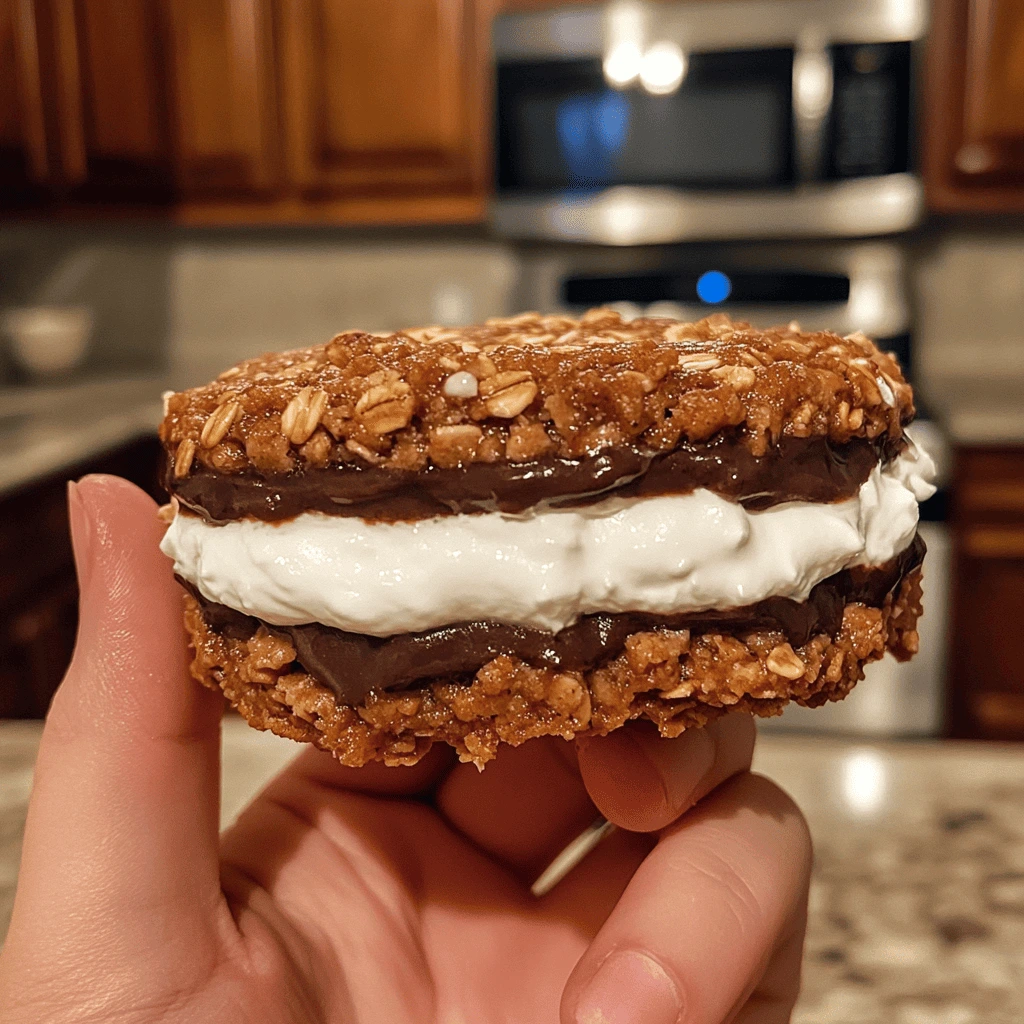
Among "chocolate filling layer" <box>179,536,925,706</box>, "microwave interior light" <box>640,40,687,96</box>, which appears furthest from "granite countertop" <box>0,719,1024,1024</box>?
"microwave interior light" <box>640,40,687,96</box>

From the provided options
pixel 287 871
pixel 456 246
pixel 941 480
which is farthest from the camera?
pixel 456 246

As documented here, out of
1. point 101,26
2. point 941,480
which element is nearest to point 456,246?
point 101,26

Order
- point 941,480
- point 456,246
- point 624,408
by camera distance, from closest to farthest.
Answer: point 624,408 → point 941,480 → point 456,246

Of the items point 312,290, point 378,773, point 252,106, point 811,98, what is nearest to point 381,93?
point 252,106

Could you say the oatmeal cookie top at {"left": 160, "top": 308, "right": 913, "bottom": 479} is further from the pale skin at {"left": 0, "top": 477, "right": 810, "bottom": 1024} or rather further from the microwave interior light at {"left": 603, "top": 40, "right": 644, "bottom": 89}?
the microwave interior light at {"left": 603, "top": 40, "right": 644, "bottom": 89}

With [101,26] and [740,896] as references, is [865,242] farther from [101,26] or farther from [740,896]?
[740,896]

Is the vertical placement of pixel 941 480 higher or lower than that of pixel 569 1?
lower

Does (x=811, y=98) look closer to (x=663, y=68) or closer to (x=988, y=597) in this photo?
(x=663, y=68)
